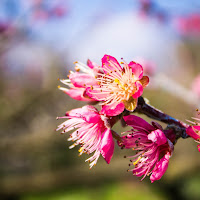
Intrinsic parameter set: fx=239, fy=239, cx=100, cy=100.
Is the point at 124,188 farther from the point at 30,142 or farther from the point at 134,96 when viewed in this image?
the point at 134,96

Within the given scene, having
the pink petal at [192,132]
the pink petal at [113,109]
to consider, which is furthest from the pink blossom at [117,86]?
the pink petal at [192,132]

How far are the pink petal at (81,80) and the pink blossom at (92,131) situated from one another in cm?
9

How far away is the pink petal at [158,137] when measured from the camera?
2.35 feet

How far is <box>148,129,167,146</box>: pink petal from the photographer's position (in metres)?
0.72

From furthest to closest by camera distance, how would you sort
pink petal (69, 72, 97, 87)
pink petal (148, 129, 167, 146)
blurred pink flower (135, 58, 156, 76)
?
blurred pink flower (135, 58, 156, 76), pink petal (69, 72, 97, 87), pink petal (148, 129, 167, 146)

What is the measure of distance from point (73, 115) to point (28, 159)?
213 inches

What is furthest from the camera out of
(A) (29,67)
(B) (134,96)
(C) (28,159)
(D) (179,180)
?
(A) (29,67)

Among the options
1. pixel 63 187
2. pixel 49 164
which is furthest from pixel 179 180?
pixel 49 164

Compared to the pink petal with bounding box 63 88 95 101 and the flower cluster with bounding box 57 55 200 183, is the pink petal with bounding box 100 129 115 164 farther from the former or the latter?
the pink petal with bounding box 63 88 95 101

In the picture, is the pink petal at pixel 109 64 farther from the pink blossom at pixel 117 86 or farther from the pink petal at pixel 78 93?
the pink petal at pixel 78 93

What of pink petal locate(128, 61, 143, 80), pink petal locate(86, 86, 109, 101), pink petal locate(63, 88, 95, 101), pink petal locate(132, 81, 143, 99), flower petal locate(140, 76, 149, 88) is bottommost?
pink petal locate(63, 88, 95, 101)

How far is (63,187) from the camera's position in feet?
21.0

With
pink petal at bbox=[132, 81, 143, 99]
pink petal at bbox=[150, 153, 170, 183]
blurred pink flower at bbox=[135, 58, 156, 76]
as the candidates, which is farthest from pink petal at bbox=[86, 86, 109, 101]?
blurred pink flower at bbox=[135, 58, 156, 76]

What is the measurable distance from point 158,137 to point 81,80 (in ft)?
1.04
